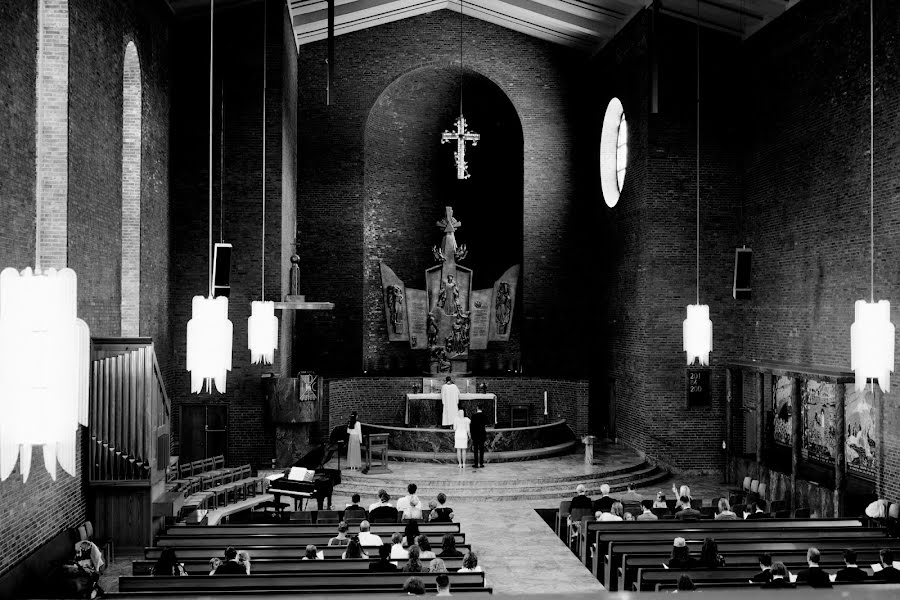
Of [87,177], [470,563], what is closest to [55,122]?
[87,177]

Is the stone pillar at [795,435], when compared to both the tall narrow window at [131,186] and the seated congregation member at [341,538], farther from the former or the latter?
the tall narrow window at [131,186]

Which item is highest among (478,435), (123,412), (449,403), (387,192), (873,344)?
(387,192)

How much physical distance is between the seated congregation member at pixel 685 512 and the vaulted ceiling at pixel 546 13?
9.40m

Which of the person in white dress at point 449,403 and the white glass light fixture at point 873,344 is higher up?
the white glass light fixture at point 873,344

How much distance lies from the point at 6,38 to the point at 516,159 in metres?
15.2

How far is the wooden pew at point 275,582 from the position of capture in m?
7.56

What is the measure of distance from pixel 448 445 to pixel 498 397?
3818 millimetres

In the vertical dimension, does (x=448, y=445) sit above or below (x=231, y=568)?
below

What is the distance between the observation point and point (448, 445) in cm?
1748

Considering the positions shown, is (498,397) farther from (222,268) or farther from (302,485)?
(302,485)

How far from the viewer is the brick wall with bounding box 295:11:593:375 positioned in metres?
21.1

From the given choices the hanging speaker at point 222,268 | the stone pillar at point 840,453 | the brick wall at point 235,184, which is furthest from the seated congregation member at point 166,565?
the stone pillar at point 840,453

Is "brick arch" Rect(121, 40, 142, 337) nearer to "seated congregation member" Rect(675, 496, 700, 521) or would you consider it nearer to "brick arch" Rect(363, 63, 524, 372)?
"brick arch" Rect(363, 63, 524, 372)

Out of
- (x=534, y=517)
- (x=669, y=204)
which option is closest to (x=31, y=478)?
(x=534, y=517)
